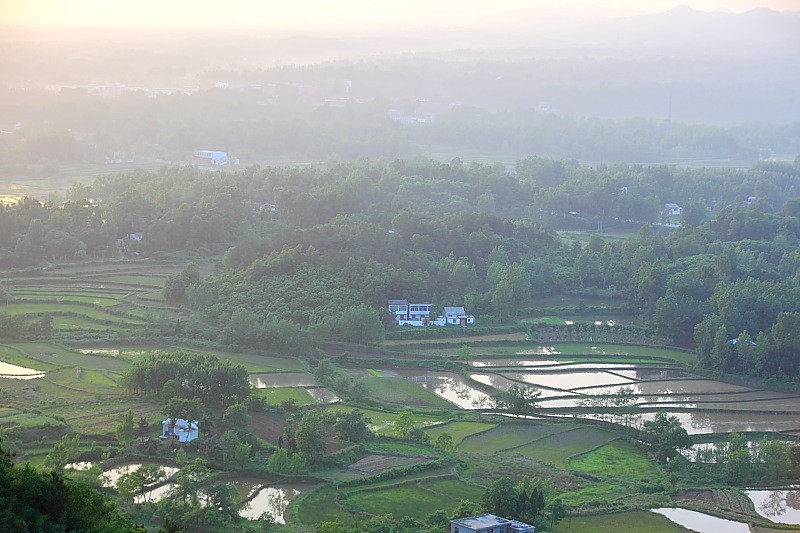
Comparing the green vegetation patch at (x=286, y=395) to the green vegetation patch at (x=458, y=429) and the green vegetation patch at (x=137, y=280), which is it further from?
the green vegetation patch at (x=137, y=280)

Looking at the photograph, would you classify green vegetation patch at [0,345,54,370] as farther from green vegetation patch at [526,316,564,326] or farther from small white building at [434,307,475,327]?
green vegetation patch at [526,316,564,326]

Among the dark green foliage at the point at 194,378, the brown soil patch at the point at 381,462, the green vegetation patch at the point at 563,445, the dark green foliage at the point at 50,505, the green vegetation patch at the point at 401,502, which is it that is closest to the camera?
the dark green foliage at the point at 50,505

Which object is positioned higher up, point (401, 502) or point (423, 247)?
point (423, 247)

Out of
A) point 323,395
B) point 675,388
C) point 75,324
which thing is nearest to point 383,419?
point 323,395

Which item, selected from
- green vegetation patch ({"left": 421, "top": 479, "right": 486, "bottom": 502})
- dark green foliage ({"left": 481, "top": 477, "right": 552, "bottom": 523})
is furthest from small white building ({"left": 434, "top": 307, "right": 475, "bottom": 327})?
dark green foliage ({"left": 481, "top": 477, "right": 552, "bottom": 523})

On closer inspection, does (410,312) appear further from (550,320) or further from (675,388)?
(675,388)

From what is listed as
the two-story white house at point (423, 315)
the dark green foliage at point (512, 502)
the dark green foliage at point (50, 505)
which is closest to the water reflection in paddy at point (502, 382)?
the two-story white house at point (423, 315)
